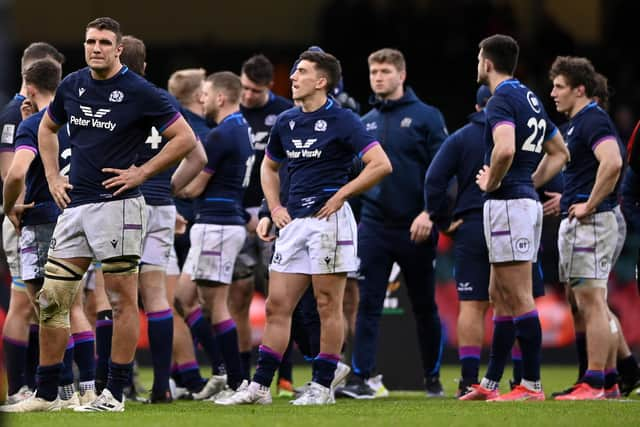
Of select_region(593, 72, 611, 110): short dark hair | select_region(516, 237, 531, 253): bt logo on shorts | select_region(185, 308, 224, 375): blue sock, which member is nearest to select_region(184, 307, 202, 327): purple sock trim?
select_region(185, 308, 224, 375): blue sock

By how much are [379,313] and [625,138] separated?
9.46 metres

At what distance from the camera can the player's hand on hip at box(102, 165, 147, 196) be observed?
24.1ft

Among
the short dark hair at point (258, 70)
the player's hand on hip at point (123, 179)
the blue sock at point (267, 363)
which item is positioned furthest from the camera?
the short dark hair at point (258, 70)

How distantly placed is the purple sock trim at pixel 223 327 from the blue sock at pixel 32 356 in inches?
51.3

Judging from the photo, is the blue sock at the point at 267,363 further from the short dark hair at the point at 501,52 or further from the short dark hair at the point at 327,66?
the short dark hair at the point at 501,52

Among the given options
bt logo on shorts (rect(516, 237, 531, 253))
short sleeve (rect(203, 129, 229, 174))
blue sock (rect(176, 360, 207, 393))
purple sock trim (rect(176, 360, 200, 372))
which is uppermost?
short sleeve (rect(203, 129, 229, 174))

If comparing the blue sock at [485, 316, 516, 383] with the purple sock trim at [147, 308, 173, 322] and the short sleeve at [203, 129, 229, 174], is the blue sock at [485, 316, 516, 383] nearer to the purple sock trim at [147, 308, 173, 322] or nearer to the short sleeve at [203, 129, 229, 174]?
the purple sock trim at [147, 308, 173, 322]

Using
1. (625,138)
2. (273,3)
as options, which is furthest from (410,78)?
(625,138)

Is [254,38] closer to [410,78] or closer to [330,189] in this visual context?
[410,78]

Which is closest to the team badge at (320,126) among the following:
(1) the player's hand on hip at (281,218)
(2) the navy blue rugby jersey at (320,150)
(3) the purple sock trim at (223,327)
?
(2) the navy blue rugby jersey at (320,150)

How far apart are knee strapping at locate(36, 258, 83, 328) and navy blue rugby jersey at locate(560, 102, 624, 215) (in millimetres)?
3817

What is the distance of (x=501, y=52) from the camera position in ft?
28.2

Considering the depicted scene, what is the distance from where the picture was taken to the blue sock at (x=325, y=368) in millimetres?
7965

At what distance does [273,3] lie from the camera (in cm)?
2148
